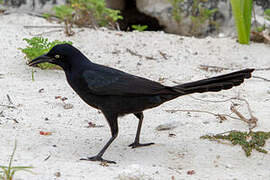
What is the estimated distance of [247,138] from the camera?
3525 millimetres

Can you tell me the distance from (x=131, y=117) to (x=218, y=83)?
45.8 inches

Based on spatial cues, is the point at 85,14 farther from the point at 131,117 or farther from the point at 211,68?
the point at 131,117

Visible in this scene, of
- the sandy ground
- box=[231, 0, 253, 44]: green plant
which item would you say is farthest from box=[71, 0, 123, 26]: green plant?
box=[231, 0, 253, 44]: green plant

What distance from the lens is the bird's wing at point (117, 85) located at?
132 inches

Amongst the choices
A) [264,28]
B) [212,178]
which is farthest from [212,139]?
[264,28]

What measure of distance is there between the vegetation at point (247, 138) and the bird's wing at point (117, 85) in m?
0.62

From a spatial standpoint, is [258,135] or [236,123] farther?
[236,123]

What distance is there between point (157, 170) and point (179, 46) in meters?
3.24

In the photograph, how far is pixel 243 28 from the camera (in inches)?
231

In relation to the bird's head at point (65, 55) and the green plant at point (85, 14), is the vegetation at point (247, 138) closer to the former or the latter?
the bird's head at point (65, 55)

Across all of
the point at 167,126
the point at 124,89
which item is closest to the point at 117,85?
the point at 124,89

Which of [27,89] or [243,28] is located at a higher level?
[243,28]

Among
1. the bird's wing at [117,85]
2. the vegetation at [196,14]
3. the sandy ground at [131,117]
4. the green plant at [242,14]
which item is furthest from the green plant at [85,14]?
the bird's wing at [117,85]

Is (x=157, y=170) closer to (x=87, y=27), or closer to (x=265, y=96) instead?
(x=265, y=96)
